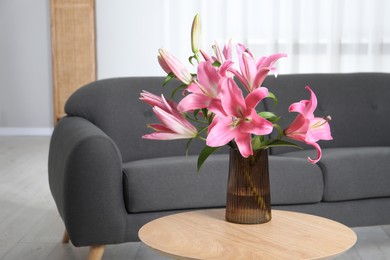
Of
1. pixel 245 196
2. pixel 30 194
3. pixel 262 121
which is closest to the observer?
pixel 262 121

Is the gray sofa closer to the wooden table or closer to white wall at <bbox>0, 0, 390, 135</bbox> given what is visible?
the wooden table

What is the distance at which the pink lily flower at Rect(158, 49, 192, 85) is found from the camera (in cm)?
172

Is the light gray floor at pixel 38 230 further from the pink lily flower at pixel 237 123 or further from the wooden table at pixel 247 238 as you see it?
the pink lily flower at pixel 237 123

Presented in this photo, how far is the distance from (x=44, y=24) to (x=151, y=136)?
5472 mm

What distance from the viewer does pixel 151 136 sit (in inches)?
69.0

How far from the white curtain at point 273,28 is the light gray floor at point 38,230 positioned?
87.7 inches

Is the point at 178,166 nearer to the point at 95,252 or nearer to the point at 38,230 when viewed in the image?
the point at 95,252

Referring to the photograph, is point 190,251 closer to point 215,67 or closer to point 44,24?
point 215,67

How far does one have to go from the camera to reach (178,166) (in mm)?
2744

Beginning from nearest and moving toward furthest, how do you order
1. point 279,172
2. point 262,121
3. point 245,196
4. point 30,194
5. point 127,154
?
point 262,121 < point 245,196 < point 279,172 < point 127,154 < point 30,194

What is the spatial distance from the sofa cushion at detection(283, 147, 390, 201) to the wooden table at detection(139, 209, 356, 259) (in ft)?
2.87

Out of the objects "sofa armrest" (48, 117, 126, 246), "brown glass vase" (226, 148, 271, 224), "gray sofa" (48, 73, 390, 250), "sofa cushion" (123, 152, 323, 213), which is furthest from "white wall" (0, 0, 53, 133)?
"brown glass vase" (226, 148, 271, 224)

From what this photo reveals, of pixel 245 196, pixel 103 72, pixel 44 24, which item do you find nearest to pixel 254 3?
pixel 103 72

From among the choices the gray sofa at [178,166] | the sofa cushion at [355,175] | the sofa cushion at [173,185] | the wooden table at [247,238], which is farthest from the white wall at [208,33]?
the wooden table at [247,238]
